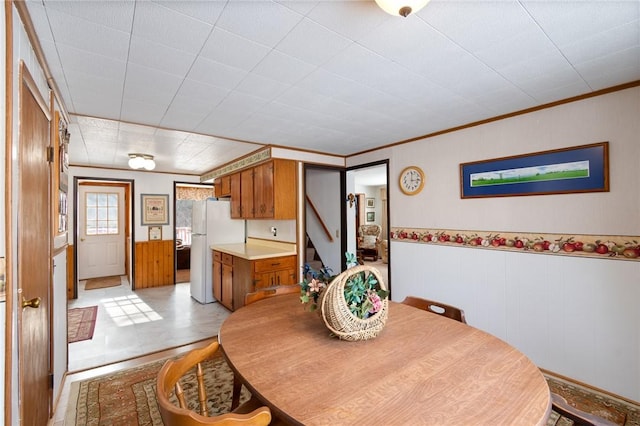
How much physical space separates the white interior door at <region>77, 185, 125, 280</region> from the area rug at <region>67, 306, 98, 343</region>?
2578 mm

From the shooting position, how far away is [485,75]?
1864 millimetres

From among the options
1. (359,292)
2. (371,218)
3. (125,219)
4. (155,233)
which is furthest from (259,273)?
(371,218)

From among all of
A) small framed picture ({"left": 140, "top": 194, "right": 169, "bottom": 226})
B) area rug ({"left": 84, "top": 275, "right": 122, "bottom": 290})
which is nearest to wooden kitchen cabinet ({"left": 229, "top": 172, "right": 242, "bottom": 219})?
small framed picture ({"left": 140, "top": 194, "right": 169, "bottom": 226})

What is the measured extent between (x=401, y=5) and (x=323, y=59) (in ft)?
2.01

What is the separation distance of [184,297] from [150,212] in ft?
6.21

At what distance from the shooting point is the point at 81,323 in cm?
365

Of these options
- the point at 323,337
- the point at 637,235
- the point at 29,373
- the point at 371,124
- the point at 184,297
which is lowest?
the point at 184,297

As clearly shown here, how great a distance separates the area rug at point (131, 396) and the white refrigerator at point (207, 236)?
2008 millimetres

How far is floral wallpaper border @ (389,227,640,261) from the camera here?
2020 millimetres

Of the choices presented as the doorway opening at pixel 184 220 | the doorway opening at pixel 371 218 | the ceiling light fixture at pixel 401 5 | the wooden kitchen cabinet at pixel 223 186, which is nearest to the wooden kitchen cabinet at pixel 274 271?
the wooden kitchen cabinet at pixel 223 186

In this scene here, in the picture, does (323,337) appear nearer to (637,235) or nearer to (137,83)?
(137,83)

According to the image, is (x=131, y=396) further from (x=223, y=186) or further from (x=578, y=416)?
(x=223, y=186)

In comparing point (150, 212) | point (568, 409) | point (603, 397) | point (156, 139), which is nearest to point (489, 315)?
point (603, 397)

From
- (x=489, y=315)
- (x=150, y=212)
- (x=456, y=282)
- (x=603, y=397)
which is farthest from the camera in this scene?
(x=150, y=212)
